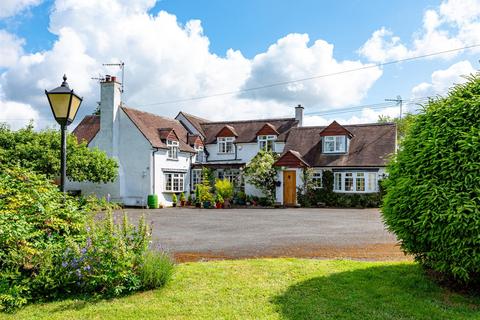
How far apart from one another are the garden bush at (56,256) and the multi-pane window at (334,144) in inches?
1027

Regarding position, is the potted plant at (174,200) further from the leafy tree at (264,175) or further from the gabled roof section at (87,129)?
the gabled roof section at (87,129)

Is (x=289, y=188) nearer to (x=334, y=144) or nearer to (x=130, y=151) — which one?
(x=334, y=144)

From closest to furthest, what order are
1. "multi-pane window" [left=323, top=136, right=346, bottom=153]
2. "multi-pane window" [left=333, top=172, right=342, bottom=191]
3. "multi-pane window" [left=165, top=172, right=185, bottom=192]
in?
"multi-pane window" [left=333, top=172, right=342, bottom=191] → "multi-pane window" [left=165, top=172, right=185, bottom=192] → "multi-pane window" [left=323, top=136, right=346, bottom=153]

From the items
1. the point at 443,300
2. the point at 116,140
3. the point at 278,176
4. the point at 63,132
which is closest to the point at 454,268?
the point at 443,300

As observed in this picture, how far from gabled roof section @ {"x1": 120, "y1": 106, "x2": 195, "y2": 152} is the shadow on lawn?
928 inches

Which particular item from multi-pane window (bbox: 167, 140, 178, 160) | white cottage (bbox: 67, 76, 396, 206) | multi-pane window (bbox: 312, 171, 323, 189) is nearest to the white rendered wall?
white cottage (bbox: 67, 76, 396, 206)

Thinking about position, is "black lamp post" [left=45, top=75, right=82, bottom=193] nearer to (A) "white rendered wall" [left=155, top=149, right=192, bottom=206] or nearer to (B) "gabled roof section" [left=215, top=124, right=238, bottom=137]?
(A) "white rendered wall" [left=155, top=149, right=192, bottom=206]

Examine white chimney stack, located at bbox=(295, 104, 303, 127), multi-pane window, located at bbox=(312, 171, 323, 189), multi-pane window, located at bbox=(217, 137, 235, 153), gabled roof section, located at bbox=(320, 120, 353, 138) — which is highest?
white chimney stack, located at bbox=(295, 104, 303, 127)

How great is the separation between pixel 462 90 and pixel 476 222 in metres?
2.40

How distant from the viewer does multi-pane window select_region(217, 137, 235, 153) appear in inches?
1410

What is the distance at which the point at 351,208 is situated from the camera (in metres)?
28.1

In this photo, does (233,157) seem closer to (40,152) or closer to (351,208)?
(351,208)

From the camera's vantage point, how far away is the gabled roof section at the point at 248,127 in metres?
35.2

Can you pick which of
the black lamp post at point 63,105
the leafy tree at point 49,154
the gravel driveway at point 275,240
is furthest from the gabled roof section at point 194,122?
the black lamp post at point 63,105
